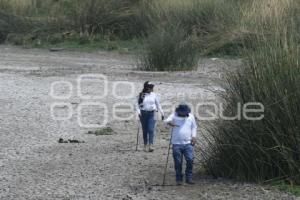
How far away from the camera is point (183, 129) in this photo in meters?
10.9

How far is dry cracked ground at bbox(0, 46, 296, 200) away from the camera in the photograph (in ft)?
35.4

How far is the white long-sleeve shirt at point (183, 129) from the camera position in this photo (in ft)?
35.6

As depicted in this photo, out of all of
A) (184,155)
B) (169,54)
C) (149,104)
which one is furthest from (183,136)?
(169,54)

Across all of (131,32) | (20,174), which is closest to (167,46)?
(131,32)

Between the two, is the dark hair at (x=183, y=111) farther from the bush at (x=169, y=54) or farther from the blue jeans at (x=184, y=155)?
the bush at (x=169, y=54)

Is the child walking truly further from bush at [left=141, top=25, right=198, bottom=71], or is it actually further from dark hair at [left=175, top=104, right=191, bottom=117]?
bush at [left=141, top=25, right=198, bottom=71]

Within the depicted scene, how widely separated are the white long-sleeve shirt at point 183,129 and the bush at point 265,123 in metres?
0.45

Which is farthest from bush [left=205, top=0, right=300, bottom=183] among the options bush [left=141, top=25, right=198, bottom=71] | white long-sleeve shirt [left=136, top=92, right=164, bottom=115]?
bush [left=141, top=25, right=198, bottom=71]

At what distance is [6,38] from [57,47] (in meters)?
5.20

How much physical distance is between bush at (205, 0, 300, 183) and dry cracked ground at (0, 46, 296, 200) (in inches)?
11.6

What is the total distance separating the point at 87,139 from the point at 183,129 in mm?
4629

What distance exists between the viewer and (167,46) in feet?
92.5

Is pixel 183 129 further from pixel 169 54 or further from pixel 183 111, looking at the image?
pixel 169 54

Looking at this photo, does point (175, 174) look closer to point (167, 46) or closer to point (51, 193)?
point (51, 193)
